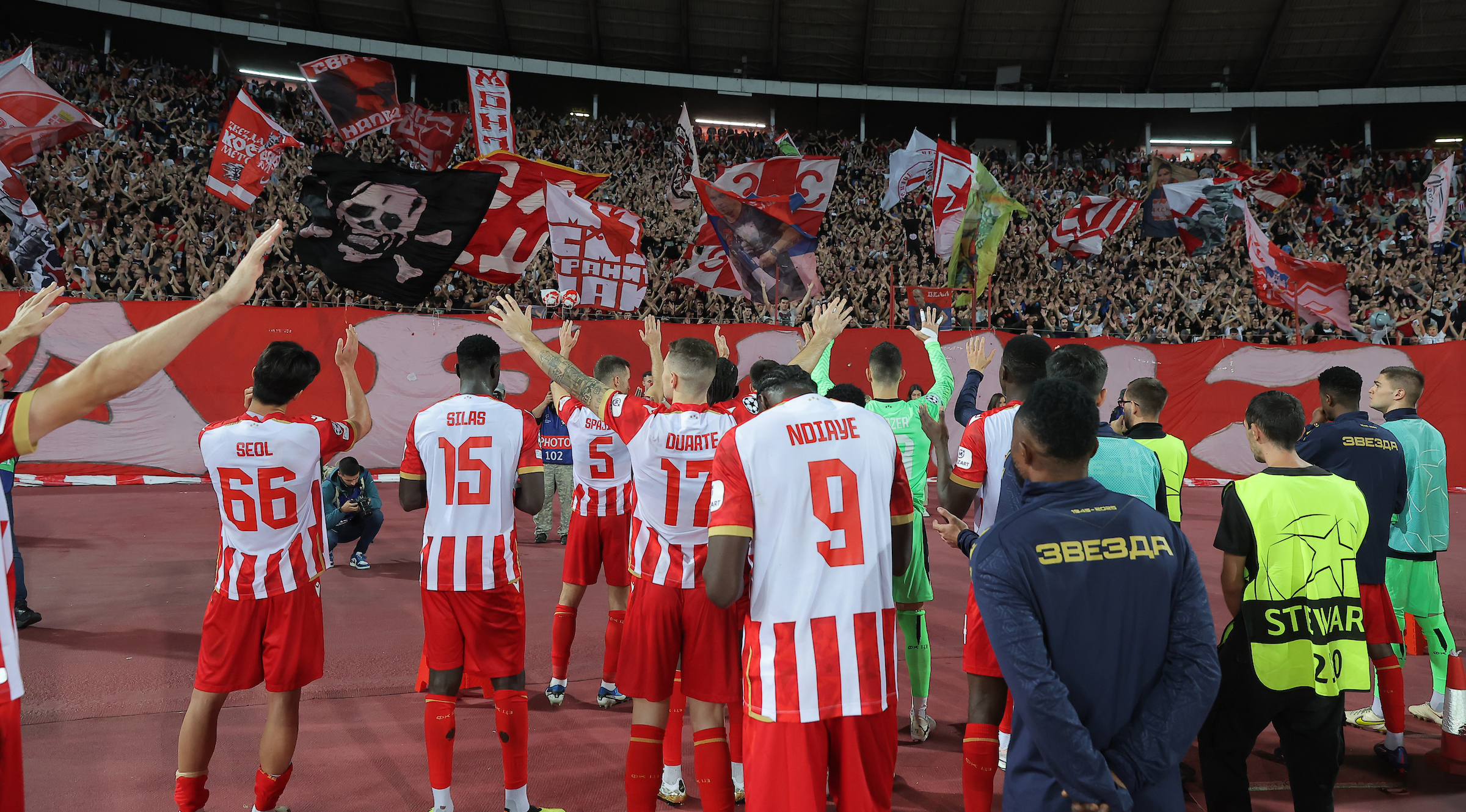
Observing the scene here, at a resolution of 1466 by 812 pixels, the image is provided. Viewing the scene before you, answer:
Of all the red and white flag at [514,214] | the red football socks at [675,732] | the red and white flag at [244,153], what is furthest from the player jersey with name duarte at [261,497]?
the red and white flag at [244,153]

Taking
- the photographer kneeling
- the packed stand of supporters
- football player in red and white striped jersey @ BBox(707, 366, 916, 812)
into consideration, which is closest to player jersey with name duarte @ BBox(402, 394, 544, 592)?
football player in red and white striped jersey @ BBox(707, 366, 916, 812)

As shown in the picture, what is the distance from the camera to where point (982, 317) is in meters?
21.8

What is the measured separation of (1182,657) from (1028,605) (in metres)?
0.49

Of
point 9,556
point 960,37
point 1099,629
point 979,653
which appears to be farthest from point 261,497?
point 960,37

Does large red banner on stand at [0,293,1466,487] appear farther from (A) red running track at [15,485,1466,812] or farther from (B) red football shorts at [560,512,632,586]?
(B) red football shorts at [560,512,632,586]

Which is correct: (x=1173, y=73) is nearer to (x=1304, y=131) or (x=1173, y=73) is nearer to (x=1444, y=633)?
(x=1304, y=131)

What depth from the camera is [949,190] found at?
15781 mm

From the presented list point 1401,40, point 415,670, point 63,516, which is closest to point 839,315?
point 415,670

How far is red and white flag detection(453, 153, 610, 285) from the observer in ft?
37.6

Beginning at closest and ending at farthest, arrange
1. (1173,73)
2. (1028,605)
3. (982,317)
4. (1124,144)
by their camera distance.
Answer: (1028,605), (982,317), (1173,73), (1124,144)

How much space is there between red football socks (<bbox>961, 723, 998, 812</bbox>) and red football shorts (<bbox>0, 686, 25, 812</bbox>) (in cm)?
353

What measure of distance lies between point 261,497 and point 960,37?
30.1 m

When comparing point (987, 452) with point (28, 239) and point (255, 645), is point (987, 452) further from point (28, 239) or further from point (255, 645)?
point (28, 239)

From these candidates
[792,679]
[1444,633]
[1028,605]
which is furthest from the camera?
[1444,633]
